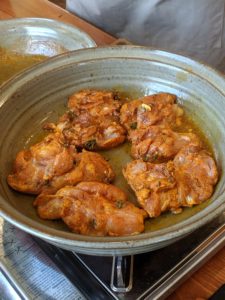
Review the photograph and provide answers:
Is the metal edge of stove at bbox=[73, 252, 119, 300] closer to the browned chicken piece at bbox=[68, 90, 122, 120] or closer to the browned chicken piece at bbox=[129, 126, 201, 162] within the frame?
the browned chicken piece at bbox=[129, 126, 201, 162]

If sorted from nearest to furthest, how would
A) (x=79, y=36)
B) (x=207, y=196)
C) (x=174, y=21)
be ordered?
(x=207, y=196)
(x=79, y=36)
(x=174, y=21)

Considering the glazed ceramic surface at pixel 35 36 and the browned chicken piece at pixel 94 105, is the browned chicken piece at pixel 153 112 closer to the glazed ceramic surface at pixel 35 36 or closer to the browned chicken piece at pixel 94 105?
the browned chicken piece at pixel 94 105

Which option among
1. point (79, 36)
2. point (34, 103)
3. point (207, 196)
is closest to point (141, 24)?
point (79, 36)

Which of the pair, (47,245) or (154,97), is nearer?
(47,245)

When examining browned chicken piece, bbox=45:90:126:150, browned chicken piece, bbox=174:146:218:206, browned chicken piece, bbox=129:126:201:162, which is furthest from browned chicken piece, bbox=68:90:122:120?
browned chicken piece, bbox=174:146:218:206

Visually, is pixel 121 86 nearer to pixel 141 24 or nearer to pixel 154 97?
pixel 154 97

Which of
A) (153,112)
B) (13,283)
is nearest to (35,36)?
(153,112)
